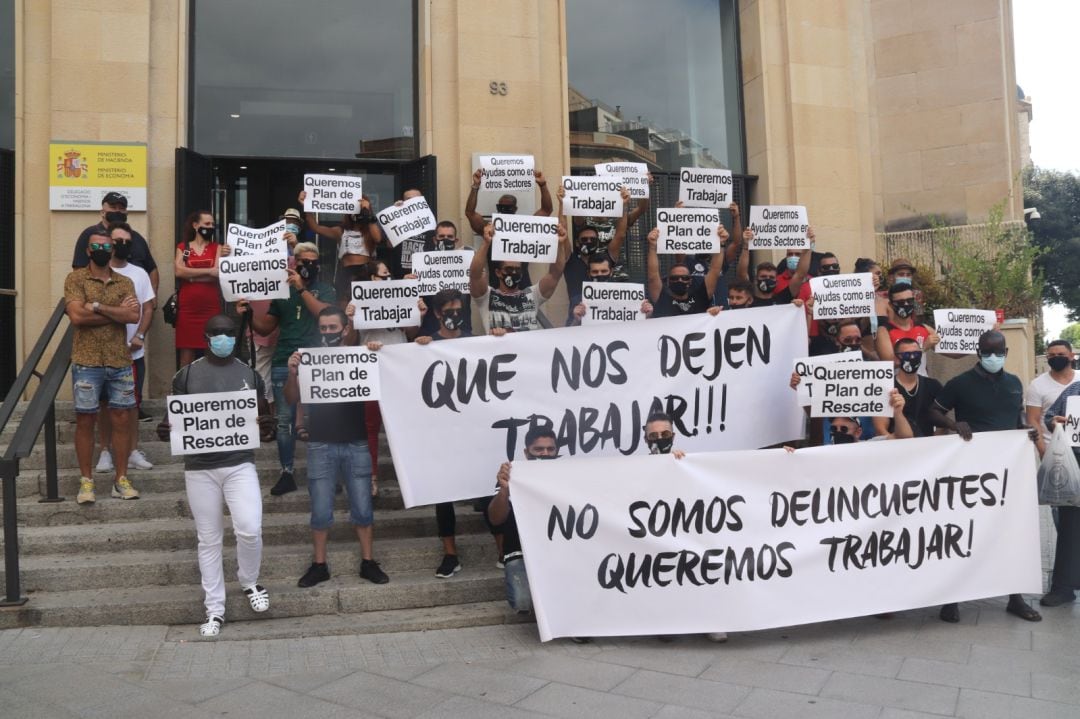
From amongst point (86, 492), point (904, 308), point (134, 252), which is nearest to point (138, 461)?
point (86, 492)

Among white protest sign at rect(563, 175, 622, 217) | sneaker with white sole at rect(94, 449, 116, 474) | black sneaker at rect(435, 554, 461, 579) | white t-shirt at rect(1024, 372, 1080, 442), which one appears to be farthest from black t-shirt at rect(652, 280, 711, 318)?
sneaker with white sole at rect(94, 449, 116, 474)

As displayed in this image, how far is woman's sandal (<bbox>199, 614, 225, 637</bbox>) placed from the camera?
Answer: 19.2 feet

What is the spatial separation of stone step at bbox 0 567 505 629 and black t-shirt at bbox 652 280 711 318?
2.67 metres

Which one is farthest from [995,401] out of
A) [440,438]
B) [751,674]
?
[440,438]

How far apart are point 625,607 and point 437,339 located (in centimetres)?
263

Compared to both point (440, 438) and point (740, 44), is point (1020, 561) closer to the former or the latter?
point (440, 438)

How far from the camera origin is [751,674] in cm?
520

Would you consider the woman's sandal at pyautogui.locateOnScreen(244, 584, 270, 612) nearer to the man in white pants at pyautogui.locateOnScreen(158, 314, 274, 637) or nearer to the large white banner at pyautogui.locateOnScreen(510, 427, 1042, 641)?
the man in white pants at pyautogui.locateOnScreen(158, 314, 274, 637)

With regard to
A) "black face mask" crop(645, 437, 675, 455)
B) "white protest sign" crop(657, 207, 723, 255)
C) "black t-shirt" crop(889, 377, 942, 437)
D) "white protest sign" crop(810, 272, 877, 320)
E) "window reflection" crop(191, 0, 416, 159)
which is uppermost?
"window reflection" crop(191, 0, 416, 159)

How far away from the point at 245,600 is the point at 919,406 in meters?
5.04

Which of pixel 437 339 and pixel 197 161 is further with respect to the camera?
pixel 197 161

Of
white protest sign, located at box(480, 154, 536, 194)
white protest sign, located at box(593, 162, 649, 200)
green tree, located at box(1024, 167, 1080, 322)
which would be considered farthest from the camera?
green tree, located at box(1024, 167, 1080, 322)

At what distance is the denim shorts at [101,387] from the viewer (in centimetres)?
710

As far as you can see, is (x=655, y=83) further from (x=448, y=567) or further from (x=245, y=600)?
(x=245, y=600)
